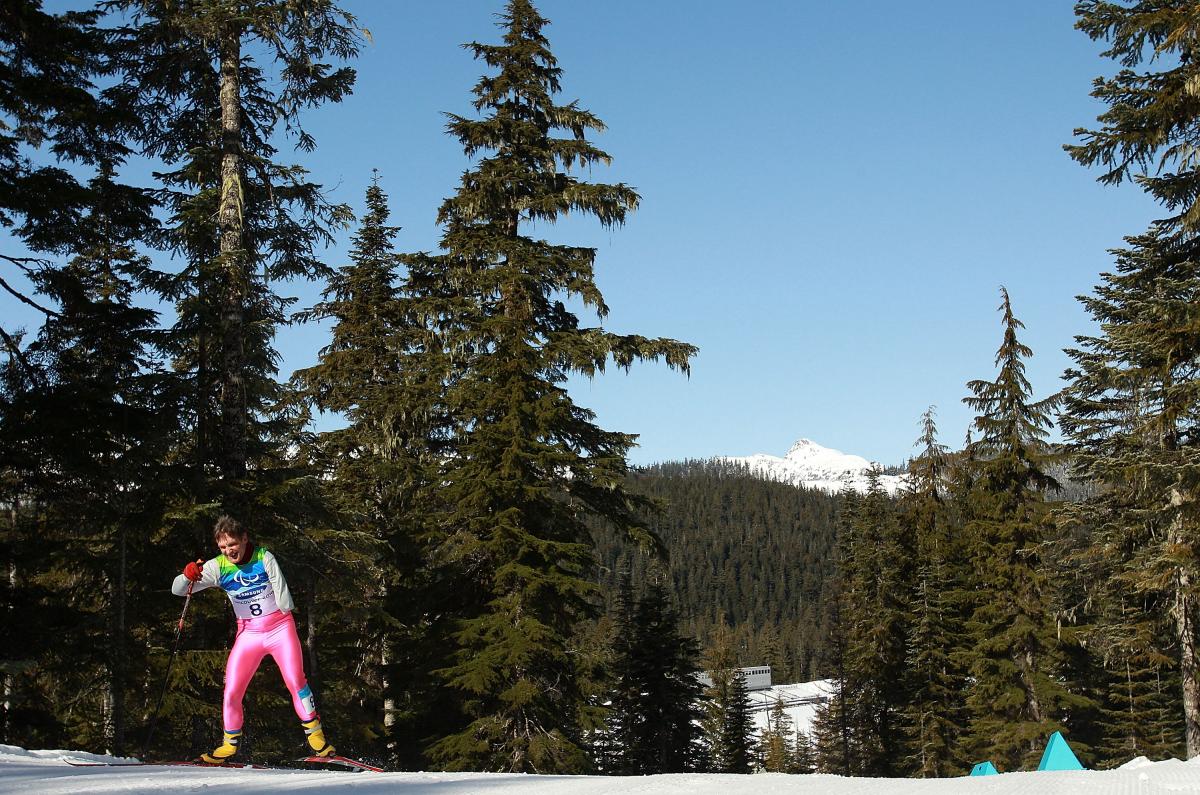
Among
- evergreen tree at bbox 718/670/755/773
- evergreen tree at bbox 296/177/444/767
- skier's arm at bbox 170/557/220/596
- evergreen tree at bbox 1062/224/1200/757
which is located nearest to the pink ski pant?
skier's arm at bbox 170/557/220/596

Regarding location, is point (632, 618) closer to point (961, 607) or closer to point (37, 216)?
point (961, 607)

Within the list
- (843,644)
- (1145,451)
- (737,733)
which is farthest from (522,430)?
(843,644)

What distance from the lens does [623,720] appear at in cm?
3600

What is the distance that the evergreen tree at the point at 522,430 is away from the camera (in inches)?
647

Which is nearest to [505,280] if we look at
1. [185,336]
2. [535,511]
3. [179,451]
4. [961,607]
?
[535,511]

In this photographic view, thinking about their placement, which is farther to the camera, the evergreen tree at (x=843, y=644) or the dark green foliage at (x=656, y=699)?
the evergreen tree at (x=843, y=644)

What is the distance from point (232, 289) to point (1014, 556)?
1041 inches

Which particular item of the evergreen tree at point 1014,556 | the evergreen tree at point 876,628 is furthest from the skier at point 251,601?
the evergreen tree at point 876,628

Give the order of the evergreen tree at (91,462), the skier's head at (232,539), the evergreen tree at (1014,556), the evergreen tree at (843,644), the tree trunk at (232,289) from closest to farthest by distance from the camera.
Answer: the skier's head at (232,539) < the evergreen tree at (91,462) < the tree trunk at (232,289) < the evergreen tree at (1014,556) < the evergreen tree at (843,644)

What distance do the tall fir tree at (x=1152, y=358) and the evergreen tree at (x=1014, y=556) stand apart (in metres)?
4.17

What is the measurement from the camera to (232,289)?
1486cm

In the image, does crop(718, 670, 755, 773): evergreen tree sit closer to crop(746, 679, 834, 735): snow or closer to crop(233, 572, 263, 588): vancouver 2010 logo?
crop(233, 572, 263, 588): vancouver 2010 logo

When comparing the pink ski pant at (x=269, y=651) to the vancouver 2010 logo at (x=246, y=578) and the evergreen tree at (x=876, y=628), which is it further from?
the evergreen tree at (x=876, y=628)

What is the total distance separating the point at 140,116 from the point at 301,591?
12.5m
